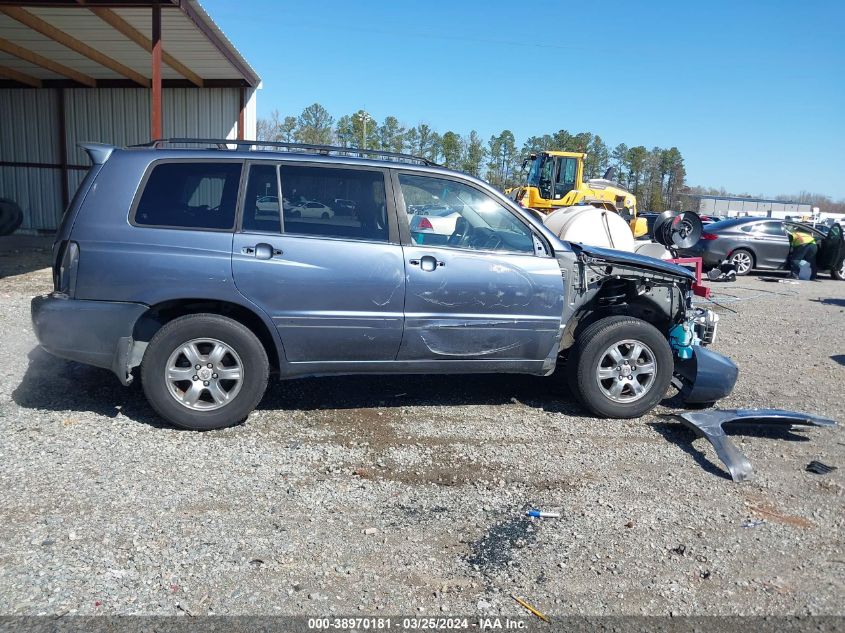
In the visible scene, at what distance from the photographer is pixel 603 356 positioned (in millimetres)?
5262

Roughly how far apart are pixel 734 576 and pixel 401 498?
177cm

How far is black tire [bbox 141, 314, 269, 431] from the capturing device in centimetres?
461

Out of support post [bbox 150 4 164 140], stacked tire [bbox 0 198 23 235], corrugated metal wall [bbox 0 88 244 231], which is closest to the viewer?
support post [bbox 150 4 164 140]

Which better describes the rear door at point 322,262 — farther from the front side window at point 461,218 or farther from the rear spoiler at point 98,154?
the rear spoiler at point 98,154

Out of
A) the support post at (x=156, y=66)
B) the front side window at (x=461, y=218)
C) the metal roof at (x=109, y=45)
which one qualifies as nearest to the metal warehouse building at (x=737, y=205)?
the metal roof at (x=109, y=45)

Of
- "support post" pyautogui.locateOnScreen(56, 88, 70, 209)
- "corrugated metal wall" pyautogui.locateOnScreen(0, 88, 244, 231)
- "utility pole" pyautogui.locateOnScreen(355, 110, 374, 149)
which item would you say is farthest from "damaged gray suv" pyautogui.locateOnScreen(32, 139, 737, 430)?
"utility pole" pyautogui.locateOnScreen(355, 110, 374, 149)

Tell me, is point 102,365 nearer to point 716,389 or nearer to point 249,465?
point 249,465

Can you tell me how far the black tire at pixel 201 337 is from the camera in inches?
181

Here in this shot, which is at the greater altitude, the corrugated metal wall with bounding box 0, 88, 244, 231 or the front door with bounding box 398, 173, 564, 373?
the corrugated metal wall with bounding box 0, 88, 244, 231

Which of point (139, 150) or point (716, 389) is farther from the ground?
point (139, 150)

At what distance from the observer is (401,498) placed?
13.0 ft

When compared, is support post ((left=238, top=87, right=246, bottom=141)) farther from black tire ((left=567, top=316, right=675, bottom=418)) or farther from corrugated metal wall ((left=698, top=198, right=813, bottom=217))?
corrugated metal wall ((left=698, top=198, right=813, bottom=217))

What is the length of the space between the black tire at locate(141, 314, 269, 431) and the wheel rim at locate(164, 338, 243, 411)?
2 cm

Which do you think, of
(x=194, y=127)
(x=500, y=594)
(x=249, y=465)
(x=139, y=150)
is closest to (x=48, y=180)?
(x=194, y=127)
